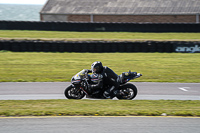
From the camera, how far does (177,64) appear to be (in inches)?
762

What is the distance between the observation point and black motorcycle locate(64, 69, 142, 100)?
418 inches

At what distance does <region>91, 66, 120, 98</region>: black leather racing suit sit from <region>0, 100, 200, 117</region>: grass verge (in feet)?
2.85

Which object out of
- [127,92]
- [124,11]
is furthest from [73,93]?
[124,11]

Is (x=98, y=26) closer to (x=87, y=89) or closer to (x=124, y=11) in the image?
(x=124, y=11)

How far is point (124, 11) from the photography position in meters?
45.8

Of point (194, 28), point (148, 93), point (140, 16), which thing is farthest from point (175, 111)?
point (140, 16)

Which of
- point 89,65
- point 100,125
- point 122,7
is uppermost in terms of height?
point 122,7

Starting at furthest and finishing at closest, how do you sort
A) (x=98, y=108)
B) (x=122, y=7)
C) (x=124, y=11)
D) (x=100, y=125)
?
Answer: (x=122, y=7) < (x=124, y=11) < (x=98, y=108) < (x=100, y=125)

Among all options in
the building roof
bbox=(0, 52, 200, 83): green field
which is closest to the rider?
bbox=(0, 52, 200, 83): green field

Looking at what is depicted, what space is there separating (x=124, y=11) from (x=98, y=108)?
38.1 metres

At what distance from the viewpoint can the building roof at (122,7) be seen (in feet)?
147

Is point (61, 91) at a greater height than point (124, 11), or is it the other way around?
point (124, 11)

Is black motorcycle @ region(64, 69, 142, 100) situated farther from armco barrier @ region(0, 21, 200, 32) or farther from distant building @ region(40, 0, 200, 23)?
distant building @ region(40, 0, 200, 23)

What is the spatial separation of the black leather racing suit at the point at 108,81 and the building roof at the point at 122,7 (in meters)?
35.2
